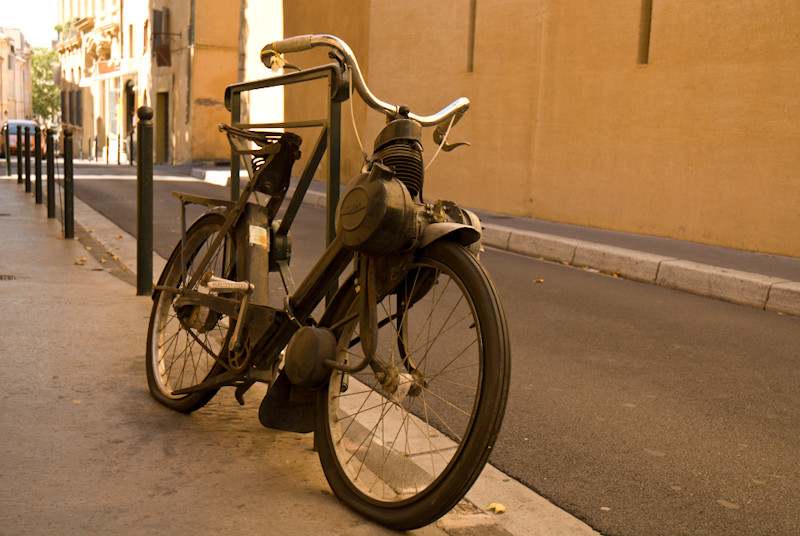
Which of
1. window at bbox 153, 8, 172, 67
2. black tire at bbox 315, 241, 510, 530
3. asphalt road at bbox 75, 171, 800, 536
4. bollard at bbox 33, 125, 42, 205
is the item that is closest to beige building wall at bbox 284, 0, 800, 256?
asphalt road at bbox 75, 171, 800, 536

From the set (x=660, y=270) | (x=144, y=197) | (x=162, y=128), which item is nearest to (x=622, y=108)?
(x=660, y=270)

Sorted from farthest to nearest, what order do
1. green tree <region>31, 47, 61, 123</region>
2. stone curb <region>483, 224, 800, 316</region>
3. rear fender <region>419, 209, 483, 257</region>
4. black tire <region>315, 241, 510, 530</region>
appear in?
green tree <region>31, 47, 61, 123</region>
stone curb <region>483, 224, 800, 316</region>
rear fender <region>419, 209, 483, 257</region>
black tire <region>315, 241, 510, 530</region>

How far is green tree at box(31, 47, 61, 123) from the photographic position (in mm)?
63438

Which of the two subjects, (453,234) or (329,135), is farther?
(329,135)

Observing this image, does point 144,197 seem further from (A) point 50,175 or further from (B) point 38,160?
(B) point 38,160

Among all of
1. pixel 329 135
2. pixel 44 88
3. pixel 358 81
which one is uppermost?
pixel 44 88

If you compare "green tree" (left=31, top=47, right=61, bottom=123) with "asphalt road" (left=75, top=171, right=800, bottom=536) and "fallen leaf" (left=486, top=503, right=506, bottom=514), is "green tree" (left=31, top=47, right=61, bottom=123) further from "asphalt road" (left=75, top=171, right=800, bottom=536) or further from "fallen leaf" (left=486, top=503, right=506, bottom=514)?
"fallen leaf" (left=486, top=503, right=506, bottom=514)

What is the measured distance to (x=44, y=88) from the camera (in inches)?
2514

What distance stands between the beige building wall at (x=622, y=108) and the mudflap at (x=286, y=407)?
7.53 m

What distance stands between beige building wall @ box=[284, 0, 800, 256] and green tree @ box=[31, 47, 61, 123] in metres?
54.0

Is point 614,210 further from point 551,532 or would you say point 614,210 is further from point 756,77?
point 551,532

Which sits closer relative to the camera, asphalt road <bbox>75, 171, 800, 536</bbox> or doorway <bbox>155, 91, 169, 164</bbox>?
asphalt road <bbox>75, 171, 800, 536</bbox>

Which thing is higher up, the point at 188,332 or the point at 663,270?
the point at 188,332

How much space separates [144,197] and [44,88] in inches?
2520
